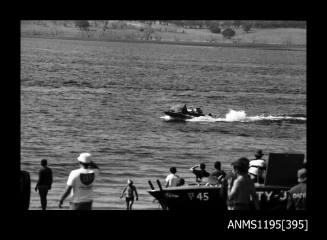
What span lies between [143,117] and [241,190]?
6236 cm

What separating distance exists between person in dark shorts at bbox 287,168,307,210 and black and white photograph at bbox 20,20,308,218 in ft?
0.05

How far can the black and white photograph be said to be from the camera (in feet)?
44.1

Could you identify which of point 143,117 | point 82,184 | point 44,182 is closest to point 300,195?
point 82,184

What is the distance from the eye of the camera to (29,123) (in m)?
66.6

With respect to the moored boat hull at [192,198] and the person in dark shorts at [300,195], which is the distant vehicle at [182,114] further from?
the person in dark shorts at [300,195]

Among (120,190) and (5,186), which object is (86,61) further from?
(5,186)

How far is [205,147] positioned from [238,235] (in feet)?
153

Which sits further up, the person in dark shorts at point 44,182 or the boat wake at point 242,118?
the boat wake at point 242,118

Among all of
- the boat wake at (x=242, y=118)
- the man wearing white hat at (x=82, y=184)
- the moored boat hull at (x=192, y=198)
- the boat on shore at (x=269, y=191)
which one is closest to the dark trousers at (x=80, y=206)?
the man wearing white hat at (x=82, y=184)

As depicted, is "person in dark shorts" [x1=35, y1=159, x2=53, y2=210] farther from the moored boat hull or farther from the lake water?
the lake water

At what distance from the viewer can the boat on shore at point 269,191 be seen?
13.4 metres

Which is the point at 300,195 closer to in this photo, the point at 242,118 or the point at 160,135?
the point at 160,135

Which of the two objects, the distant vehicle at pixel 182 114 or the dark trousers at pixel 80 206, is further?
the distant vehicle at pixel 182 114

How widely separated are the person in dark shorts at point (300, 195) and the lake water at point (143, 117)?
1166 centimetres
